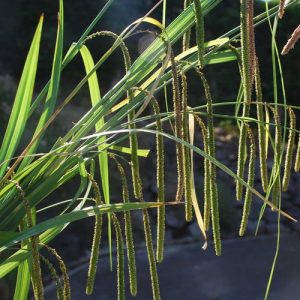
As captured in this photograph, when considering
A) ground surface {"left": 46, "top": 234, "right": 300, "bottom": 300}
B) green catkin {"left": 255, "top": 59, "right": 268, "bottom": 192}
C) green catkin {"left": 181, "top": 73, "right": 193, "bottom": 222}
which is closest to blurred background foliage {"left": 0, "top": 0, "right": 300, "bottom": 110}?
ground surface {"left": 46, "top": 234, "right": 300, "bottom": 300}

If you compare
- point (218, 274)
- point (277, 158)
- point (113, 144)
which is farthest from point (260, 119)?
point (218, 274)

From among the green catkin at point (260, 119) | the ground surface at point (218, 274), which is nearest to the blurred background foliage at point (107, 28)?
the ground surface at point (218, 274)

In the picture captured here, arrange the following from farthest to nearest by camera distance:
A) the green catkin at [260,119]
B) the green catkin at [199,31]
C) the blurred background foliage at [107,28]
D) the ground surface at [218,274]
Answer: the blurred background foliage at [107,28] < the ground surface at [218,274] < the green catkin at [260,119] < the green catkin at [199,31]

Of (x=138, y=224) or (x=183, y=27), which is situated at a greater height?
(x=183, y=27)

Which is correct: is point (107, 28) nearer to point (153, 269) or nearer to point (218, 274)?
point (218, 274)

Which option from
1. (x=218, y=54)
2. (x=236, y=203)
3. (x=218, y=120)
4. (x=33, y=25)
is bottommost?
(x=236, y=203)

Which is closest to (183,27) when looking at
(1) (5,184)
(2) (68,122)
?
(1) (5,184)

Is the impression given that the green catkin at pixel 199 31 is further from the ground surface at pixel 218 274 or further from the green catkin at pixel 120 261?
the ground surface at pixel 218 274

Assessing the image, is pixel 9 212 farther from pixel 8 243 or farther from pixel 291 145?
pixel 291 145

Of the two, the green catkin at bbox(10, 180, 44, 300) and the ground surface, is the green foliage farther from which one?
the ground surface
